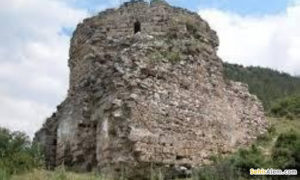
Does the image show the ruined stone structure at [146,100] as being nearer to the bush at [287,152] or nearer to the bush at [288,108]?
the bush at [287,152]

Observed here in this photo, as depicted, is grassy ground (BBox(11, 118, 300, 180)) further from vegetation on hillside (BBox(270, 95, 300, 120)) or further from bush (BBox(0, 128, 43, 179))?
vegetation on hillside (BBox(270, 95, 300, 120))

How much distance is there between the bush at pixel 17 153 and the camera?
35.2 ft

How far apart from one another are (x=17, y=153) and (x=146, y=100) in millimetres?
2832

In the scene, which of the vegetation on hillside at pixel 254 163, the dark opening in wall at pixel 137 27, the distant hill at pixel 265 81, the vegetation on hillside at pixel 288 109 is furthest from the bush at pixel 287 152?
the distant hill at pixel 265 81

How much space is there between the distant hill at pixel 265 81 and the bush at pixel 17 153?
18209 millimetres

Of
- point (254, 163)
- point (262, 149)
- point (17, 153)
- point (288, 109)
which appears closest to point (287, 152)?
point (254, 163)

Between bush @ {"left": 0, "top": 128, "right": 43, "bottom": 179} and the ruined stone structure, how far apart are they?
4.05 ft

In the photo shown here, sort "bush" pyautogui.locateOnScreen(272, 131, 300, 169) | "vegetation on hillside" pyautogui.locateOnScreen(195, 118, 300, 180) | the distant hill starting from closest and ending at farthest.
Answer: "vegetation on hillside" pyautogui.locateOnScreen(195, 118, 300, 180)
"bush" pyautogui.locateOnScreen(272, 131, 300, 169)
the distant hill

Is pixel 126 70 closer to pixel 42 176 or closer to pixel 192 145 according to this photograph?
pixel 192 145

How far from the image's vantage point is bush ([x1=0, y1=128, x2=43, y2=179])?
35.2 ft

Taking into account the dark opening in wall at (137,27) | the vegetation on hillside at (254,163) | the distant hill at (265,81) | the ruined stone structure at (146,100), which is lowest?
the vegetation on hillside at (254,163)

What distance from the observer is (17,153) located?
11.6 meters

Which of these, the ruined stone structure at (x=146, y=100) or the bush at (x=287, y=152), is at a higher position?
the ruined stone structure at (x=146, y=100)

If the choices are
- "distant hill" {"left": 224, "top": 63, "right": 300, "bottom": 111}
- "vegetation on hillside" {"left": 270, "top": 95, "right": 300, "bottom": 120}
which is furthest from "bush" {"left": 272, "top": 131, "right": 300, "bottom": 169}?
"distant hill" {"left": 224, "top": 63, "right": 300, "bottom": 111}
